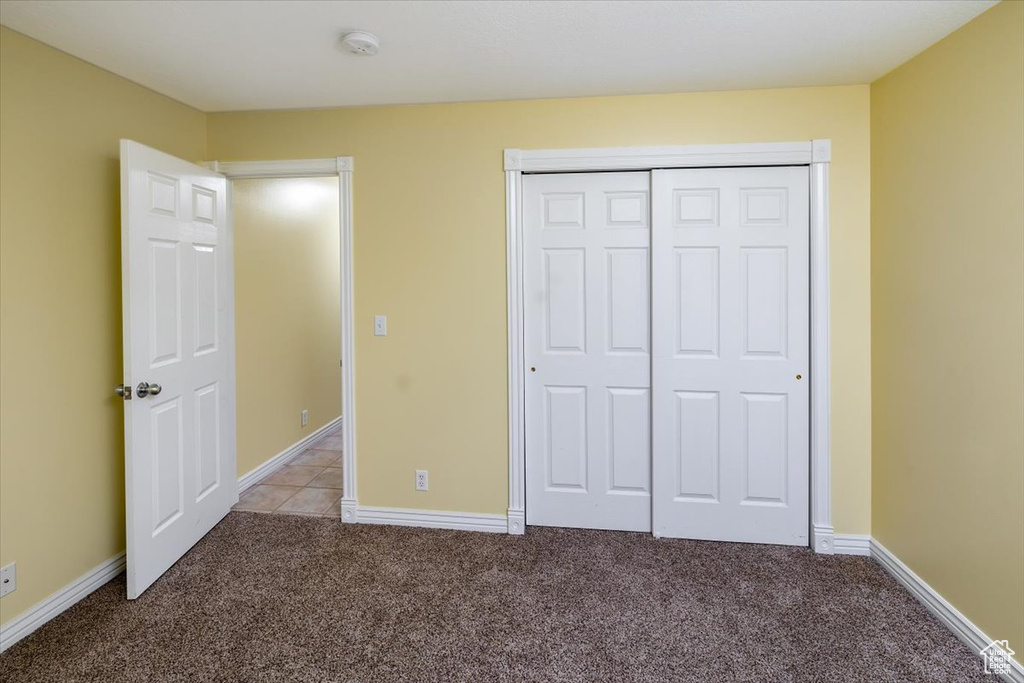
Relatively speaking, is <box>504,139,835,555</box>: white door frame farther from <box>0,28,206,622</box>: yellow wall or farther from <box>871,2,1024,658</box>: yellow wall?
<box>0,28,206,622</box>: yellow wall

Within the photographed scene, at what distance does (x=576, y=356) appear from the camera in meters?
2.90

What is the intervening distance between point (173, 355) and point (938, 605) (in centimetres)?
353

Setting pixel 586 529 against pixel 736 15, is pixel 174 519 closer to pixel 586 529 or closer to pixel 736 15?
pixel 586 529

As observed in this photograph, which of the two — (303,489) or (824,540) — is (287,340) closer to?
(303,489)

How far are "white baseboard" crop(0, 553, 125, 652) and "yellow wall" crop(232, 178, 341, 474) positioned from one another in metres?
1.09

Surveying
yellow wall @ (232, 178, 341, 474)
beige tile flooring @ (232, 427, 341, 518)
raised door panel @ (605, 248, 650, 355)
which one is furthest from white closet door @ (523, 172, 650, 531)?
yellow wall @ (232, 178, 341, 474)

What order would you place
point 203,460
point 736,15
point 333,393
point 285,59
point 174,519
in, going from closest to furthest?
point 736,15
point 285,59
point 174,519
point 203,460
point 333,393

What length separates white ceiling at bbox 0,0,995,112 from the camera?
1.88 m

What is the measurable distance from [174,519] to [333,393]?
247 centimetres

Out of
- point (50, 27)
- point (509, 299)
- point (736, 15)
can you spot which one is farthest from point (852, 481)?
point (50, 27)

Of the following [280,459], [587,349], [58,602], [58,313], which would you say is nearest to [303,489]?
[280,459]

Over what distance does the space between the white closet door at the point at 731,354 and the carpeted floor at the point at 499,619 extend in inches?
9.3

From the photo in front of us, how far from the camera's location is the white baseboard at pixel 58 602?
199 cm

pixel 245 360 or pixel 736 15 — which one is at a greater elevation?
pixel 736 15
